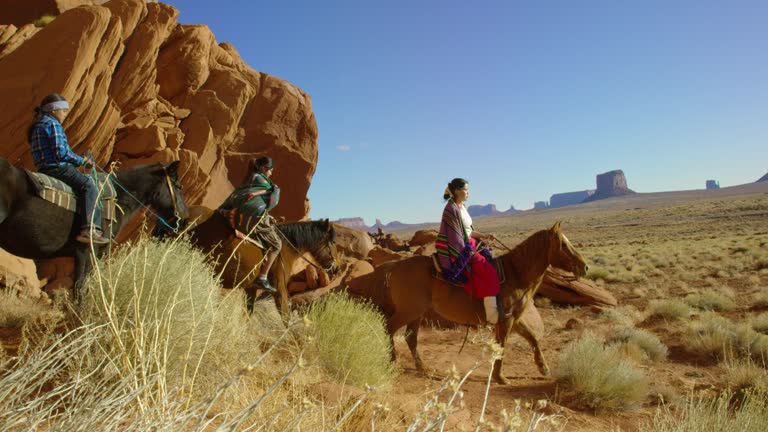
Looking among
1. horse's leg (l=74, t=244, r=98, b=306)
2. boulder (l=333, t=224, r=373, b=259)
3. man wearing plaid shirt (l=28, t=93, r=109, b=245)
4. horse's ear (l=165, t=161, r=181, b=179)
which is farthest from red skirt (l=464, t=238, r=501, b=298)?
boulder (l=333, t=224, r=373, b=259)

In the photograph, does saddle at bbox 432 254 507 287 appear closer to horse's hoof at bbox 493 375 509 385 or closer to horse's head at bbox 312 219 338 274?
horse's hoof at bbox 493 375 509 385

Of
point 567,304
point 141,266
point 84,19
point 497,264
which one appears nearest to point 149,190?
point 141,266

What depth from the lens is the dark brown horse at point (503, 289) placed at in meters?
6.45

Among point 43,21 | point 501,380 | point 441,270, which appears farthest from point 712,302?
point 43,21

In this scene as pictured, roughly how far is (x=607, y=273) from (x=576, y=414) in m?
13.9

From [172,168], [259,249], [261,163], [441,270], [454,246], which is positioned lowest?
[441,270]

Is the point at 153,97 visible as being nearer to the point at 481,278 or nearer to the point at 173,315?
the point at 481,278

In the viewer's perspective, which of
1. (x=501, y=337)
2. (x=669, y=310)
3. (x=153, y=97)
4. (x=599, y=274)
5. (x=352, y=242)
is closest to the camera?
(x=501, y=337)

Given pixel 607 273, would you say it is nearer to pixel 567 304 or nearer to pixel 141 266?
pixel 567 304

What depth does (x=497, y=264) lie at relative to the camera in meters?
6.64

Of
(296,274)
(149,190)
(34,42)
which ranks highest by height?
(34,42)

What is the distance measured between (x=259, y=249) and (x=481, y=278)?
3.52 meters

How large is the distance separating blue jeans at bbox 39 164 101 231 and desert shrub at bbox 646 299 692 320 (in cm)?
1159

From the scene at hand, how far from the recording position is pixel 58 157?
5.28m
